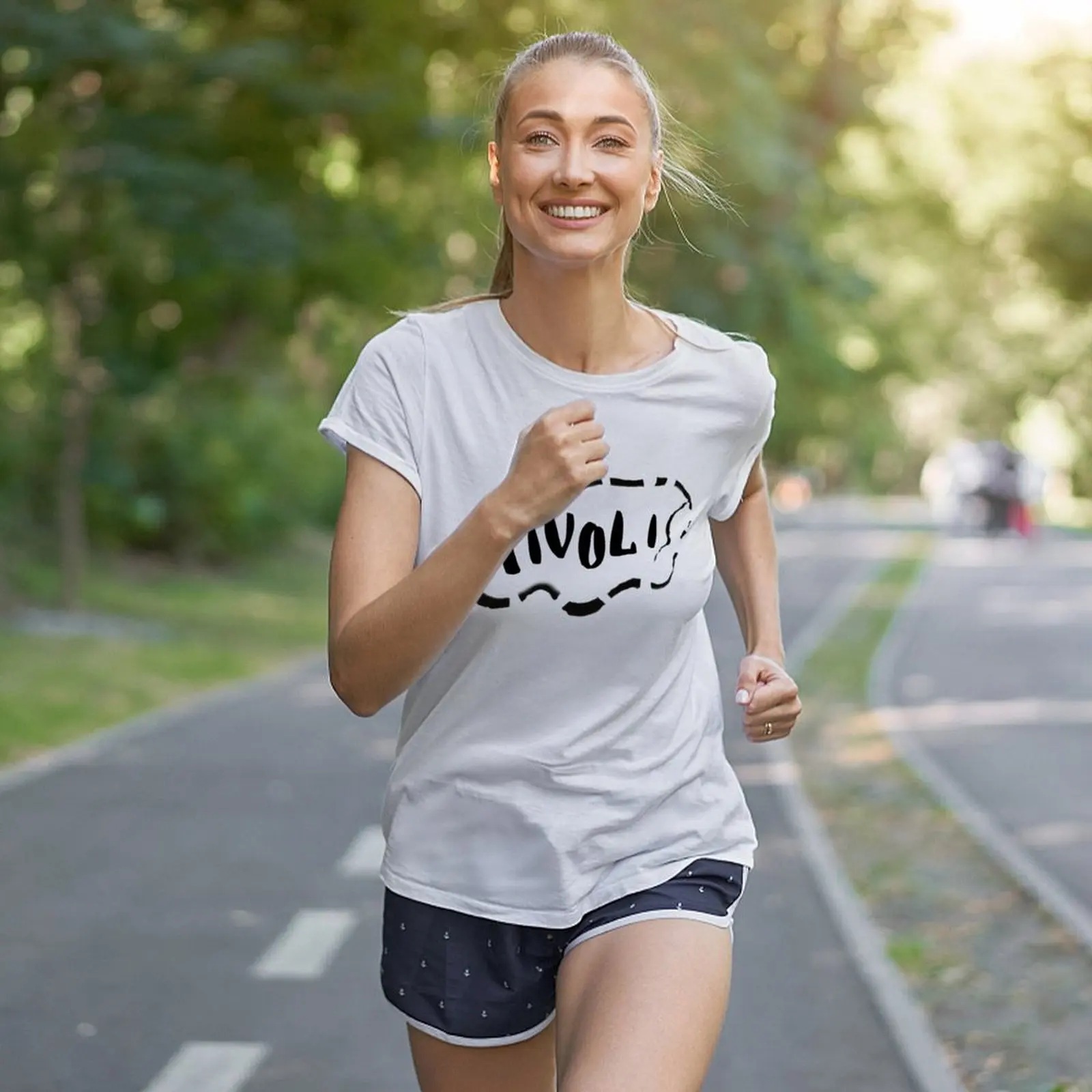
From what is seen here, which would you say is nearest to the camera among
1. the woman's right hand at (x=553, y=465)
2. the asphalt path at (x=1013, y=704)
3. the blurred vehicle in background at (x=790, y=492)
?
the woman's right hand at (x=553, y=465)

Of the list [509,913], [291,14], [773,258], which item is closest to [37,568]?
[291,14]

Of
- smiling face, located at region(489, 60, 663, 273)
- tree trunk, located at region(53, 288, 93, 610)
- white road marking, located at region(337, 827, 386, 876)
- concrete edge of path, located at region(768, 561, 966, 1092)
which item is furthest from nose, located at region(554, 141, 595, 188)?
tree trunk, located at region(53, 288, 93, 610)

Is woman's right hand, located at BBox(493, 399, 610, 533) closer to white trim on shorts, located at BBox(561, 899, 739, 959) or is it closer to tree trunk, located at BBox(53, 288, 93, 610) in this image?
white trim on shorts, located at BBox(561, 899, 739, 959)

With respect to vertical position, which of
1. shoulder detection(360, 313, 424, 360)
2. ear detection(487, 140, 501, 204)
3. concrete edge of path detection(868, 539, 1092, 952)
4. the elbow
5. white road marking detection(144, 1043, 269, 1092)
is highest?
ear detection(487, 140, 501, 204)

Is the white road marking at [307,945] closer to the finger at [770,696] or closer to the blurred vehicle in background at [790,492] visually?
the finger at [770,696]

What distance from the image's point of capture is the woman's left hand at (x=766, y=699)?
2.97m

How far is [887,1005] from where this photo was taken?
6.29 meters

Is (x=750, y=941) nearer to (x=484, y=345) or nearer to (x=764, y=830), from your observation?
(x=764, y=830)

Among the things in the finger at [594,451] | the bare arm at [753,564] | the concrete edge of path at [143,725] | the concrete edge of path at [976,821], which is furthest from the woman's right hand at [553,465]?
the concrete edge of path at [143,725]

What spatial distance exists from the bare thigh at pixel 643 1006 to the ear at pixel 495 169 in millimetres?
934

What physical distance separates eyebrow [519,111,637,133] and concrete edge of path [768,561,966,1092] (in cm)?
311

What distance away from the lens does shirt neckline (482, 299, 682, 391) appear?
9.33ft

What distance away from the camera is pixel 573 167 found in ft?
8.97

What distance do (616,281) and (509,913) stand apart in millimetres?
810
